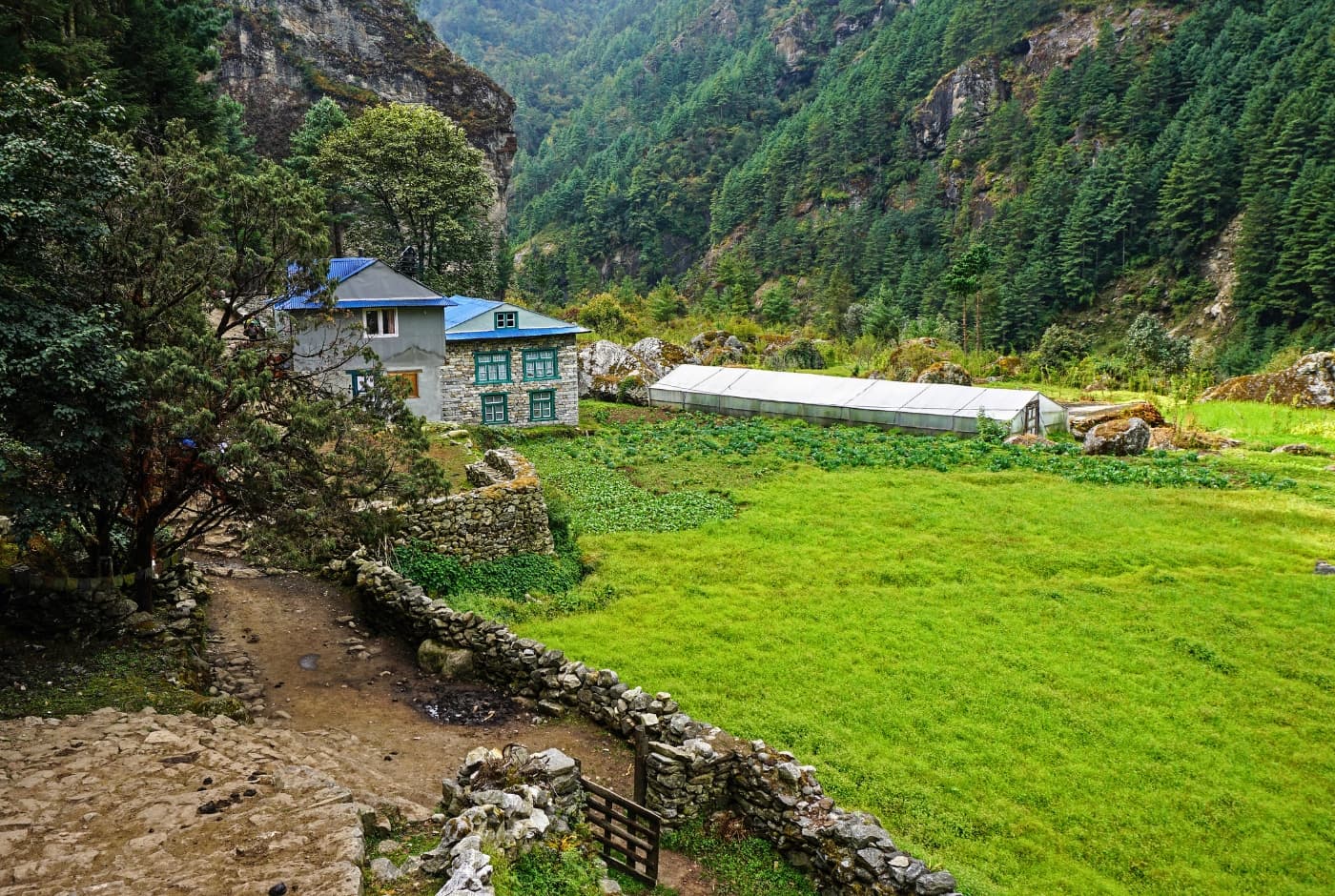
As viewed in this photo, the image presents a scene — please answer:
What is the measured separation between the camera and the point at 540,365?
3956 cm

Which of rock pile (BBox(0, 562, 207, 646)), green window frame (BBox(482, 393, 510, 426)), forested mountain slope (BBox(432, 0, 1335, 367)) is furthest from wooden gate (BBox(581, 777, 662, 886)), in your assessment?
forested mountain slope (BBox(432, 0, 1335, 367))

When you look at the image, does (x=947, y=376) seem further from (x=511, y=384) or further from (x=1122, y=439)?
(x=511, y=384)

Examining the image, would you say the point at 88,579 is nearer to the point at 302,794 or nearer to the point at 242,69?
the point at 302,794

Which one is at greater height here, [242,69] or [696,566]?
[242,69]

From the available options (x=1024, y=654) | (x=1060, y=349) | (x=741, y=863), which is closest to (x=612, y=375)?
(x=1024, y=654)

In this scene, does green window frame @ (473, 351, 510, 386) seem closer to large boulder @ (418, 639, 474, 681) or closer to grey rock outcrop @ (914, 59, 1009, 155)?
large boulder @ (418, 639, 474, 681)

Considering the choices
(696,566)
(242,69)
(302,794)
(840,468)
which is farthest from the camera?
(242,69)

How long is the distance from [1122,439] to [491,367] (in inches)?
1075

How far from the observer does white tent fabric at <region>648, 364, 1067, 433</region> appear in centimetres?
3862

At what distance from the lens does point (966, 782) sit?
1218cm

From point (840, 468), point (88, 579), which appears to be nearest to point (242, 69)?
point (840, 468)

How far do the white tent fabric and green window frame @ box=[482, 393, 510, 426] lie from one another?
1317cm

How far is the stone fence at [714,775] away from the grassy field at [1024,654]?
3.78 ft

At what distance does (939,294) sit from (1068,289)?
45.4 feet
